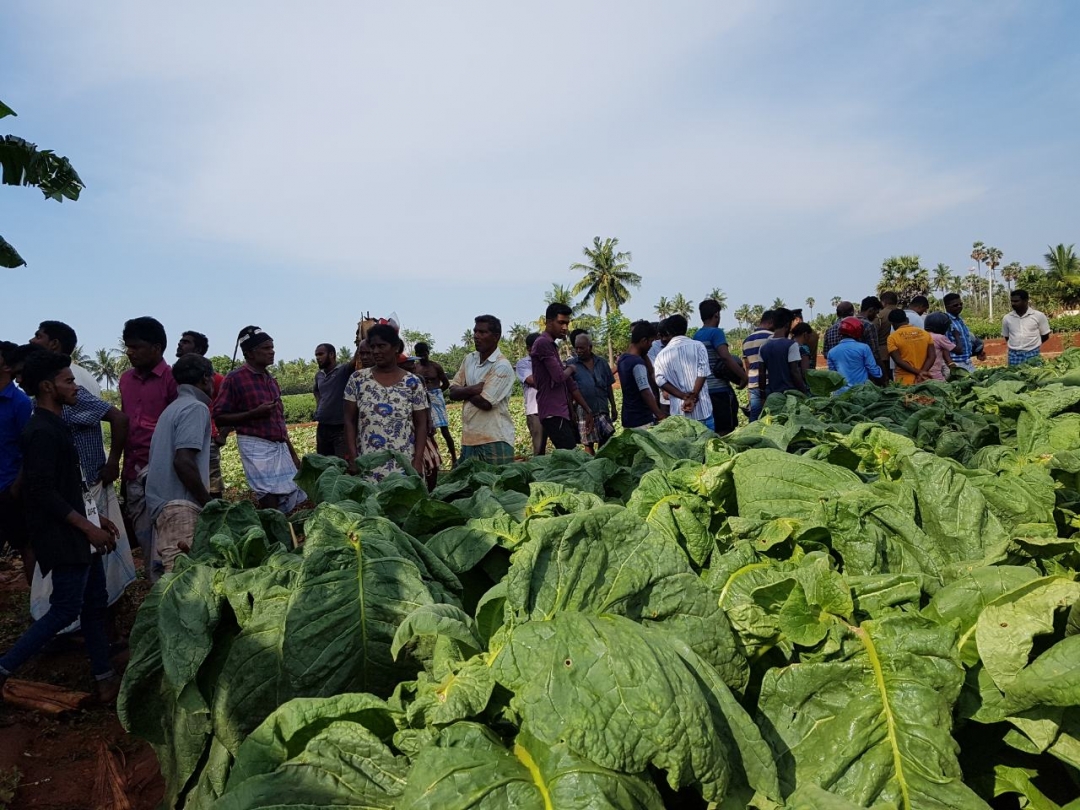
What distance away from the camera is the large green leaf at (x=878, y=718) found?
1.39 metres

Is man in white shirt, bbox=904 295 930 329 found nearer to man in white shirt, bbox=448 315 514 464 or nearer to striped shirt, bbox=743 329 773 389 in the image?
striped shirt, bbox=743 329 773 389

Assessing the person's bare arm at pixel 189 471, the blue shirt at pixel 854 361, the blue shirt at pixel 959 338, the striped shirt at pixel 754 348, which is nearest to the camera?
→ the person's bare arm at pixel 189 471

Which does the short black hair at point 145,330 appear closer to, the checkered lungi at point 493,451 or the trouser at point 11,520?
the trouser at point 11,520

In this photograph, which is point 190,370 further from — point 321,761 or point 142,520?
point 321,761

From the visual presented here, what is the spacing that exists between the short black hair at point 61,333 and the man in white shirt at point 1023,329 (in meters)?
11.2

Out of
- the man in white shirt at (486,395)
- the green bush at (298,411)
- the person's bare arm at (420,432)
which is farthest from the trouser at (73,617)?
the green bush at (298,411)

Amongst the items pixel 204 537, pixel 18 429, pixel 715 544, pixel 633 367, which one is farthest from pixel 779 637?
pixel 633 367

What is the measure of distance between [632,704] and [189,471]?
3.94m

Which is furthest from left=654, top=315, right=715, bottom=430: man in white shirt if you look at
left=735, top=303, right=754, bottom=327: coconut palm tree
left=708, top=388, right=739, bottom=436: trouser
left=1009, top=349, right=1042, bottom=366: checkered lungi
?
left=735, top=303, right=754, bottom=327: coconut palm tree

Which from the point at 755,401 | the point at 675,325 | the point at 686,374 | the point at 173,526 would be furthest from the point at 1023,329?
the point at 173,526

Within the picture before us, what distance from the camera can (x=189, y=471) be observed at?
14.9 ft

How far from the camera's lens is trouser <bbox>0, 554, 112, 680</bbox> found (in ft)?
13.6

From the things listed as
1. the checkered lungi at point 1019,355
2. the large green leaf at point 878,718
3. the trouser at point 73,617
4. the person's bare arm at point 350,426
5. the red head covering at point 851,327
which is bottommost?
the trouser at point 73,617

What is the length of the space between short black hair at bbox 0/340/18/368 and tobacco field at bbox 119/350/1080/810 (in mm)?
3462
